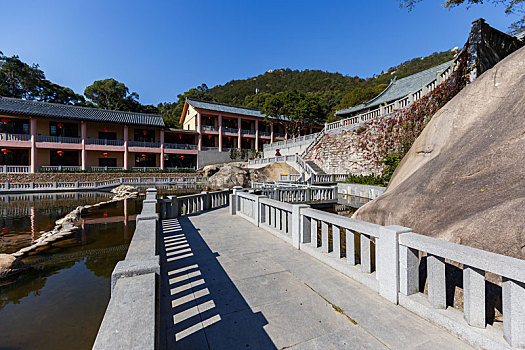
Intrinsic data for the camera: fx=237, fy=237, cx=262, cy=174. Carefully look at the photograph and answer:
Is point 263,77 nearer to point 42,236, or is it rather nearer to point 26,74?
point 26,74

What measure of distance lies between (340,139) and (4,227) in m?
24.7

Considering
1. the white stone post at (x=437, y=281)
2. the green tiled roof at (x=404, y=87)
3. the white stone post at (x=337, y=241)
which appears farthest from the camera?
the green tiled roof at (x=404, y=87)

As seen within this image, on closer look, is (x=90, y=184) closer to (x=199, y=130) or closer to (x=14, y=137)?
(x=14, y=137)

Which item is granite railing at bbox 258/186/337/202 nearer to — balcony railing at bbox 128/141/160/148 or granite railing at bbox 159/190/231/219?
granite railing at bbox 159/190/231/219

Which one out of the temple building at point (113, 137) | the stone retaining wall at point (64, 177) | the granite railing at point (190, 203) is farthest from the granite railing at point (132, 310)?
the temple building at point (113, 137)

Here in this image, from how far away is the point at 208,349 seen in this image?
2.44 metres

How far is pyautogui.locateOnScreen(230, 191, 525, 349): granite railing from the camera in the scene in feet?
6.98

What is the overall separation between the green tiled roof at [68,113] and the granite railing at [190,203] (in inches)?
1004

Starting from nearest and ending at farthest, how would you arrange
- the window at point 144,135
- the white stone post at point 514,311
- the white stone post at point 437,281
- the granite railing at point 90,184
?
the white stone post at point 514,311, the white stone post at point 437,281, the granite railing at point 90,184, the window at point 144,135

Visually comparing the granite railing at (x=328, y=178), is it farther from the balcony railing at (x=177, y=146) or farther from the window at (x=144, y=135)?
the window at (x=144, y=135)

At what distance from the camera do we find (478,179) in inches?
179

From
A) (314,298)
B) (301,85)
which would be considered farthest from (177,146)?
(301,85)

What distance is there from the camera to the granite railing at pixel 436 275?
2129 mm

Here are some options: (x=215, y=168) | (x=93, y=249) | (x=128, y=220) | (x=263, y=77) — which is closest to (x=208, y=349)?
(x=93, y=249)
